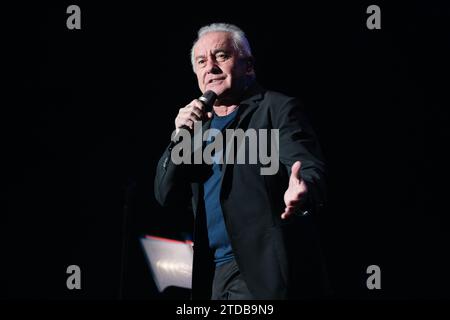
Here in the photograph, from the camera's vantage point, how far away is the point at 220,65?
199cm

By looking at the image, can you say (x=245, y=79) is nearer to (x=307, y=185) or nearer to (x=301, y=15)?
(x=307, y=185)

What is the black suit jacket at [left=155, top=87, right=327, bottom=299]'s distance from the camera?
1438 millimetres

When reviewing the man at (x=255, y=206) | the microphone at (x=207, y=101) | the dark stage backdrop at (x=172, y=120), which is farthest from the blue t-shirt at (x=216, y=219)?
the dark stage backdrop at (x=172, y=120)

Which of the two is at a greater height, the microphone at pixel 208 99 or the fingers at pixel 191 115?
the microphone at pixel 208 99

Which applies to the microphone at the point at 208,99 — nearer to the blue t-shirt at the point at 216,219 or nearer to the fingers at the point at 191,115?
the fingers at the point at 191,115

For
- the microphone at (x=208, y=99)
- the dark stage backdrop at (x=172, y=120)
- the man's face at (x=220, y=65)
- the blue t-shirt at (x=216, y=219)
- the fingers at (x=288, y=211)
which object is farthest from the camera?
the dark stage backdrop at (x=172, y=120)

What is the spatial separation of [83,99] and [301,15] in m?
1.76

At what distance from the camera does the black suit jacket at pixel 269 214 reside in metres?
1.44

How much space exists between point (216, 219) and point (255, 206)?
178 mm

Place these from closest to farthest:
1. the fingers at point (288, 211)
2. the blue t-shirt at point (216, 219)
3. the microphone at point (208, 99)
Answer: the fingers at point (288, 211) < the blue t-shirt at point (216, 219) < the microphone at point (208, 99)

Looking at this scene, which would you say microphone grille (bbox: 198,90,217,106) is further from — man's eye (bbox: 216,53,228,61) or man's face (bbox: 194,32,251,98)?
man's eye (bbox: 216,53,228,61)

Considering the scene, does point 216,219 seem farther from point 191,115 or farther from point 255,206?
point 191,115

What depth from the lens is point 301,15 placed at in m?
3.66

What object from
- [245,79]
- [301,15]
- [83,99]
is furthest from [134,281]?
[245,79]
